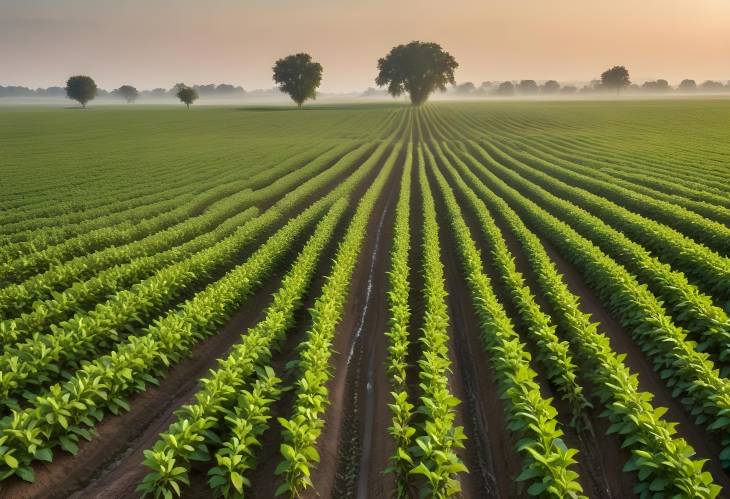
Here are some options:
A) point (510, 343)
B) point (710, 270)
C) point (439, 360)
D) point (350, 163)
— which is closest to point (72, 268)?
point (439, 360)

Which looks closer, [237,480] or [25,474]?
[237,480]

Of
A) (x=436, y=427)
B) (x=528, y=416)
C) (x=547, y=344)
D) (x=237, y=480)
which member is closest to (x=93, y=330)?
(x=237, y=480)

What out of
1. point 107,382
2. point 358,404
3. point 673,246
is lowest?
point 358,404

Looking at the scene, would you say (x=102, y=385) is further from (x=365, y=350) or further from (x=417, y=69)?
(x=417, y=69)

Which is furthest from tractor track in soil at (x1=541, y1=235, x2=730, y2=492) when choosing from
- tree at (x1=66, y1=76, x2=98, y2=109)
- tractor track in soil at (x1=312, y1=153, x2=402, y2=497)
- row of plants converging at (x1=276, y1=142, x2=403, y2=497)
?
tree at (x1=66, y1=76, x2=98, y2=109)

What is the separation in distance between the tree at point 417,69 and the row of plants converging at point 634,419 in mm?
124109

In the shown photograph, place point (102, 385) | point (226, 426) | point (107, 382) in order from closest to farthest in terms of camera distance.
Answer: point (102, 385) < point (226, 426) < point (107, 382)

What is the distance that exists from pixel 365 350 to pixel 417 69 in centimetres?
12568

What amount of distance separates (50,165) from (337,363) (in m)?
41.4

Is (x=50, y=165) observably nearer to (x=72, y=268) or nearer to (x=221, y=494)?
(x=72, y=268)

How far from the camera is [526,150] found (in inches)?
1998

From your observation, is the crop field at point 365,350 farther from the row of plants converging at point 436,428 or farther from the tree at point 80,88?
the tree at point 80,88

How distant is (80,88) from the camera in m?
148

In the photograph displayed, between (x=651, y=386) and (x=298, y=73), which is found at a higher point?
(x=298, y=73)
